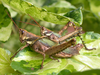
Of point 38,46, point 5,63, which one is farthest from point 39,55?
point 5,63

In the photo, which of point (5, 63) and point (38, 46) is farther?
point (38, 46)

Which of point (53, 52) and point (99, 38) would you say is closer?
point (53, 52)

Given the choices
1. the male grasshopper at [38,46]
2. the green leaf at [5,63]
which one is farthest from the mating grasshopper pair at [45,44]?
A: the green leaf at [5,63]

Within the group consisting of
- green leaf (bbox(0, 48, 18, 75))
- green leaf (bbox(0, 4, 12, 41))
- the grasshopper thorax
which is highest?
green leaf (bbox(0, 4, 12, 41))

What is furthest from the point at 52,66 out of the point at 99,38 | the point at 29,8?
the point at 99,38

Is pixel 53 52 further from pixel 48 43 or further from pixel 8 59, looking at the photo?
pixel 8 59

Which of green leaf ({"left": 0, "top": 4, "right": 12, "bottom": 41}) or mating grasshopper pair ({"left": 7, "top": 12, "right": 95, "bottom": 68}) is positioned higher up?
green leaf ({"left": 0, "top": 4, "right": 12, "bottom": 41})

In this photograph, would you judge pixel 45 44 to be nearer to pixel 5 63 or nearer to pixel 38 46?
pixel 38 46

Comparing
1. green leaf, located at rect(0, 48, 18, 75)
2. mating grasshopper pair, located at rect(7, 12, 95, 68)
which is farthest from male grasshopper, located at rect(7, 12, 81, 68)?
green leaf, located at rect(0, 48, 18, 75)

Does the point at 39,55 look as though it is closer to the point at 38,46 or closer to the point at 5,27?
the point at 38,46

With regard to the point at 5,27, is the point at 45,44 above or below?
below

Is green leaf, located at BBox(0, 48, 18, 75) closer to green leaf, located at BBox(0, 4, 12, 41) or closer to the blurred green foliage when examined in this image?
the blurred green foliage
